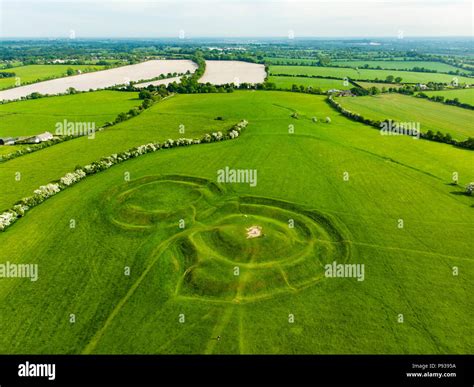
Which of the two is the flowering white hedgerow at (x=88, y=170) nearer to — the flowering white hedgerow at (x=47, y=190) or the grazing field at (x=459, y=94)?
the flowering white hedgerow at (x=47, y=190)

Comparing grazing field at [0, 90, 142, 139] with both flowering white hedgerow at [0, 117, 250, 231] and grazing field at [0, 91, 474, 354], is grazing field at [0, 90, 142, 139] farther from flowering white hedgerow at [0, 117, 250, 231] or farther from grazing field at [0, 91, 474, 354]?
grazing field at [0, 91, 474, 354]

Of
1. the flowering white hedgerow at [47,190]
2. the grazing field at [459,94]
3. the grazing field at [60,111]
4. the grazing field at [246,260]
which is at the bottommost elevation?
the grazing field at [246,260]

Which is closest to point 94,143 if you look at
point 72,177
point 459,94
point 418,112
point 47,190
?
point 72,177

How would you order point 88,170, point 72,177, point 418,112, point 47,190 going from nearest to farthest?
point 47,190 → point 72,177 → point 88,170 → point 418,112

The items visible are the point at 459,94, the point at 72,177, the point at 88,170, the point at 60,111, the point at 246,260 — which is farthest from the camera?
the point at 459,94

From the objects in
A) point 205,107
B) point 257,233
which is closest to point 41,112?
point 205,107

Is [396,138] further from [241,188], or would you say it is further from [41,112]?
[41,112]

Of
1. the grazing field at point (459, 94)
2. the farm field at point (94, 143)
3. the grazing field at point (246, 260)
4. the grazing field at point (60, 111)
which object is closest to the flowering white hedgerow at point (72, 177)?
the grazing field at point (246, 260)

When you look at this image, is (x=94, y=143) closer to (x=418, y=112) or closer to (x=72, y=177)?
(x=72, y=177)
